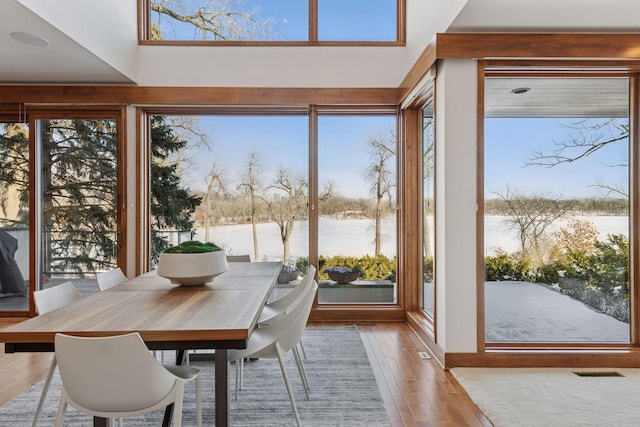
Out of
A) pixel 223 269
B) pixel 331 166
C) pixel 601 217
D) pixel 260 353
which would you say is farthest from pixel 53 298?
pixel 601 217

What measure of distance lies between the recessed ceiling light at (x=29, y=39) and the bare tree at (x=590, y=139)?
4.00 metres

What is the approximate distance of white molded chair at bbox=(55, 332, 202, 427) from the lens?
54.0 inches

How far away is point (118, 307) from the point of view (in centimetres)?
192

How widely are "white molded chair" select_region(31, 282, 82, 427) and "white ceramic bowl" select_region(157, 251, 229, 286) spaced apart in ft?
1.77

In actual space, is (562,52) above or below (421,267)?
above

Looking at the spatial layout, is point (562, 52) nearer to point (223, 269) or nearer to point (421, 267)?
point (421, 267)

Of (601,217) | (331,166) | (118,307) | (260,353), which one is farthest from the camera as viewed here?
(331,166)

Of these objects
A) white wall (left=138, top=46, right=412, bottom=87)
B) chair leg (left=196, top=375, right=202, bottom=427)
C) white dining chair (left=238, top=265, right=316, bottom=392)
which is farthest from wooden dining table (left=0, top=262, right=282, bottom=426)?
white wall (left=138, top=46, right=412, bottom=87)

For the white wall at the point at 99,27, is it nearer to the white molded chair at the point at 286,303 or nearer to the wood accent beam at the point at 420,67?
the white molded chair at the point at 286,303

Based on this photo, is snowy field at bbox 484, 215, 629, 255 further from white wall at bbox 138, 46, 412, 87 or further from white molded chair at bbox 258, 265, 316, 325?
white wall at bbox 138, 46, 412, 87

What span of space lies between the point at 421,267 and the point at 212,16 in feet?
11.4

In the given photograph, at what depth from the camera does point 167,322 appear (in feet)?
5.41

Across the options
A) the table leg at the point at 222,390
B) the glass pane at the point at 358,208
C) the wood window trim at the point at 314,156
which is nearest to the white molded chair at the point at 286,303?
the table leg at the point at 222,390

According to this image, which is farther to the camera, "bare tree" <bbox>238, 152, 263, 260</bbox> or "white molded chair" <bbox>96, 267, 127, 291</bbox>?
"bare tree" <bbox>238, 152, 263, 260</bbox>
